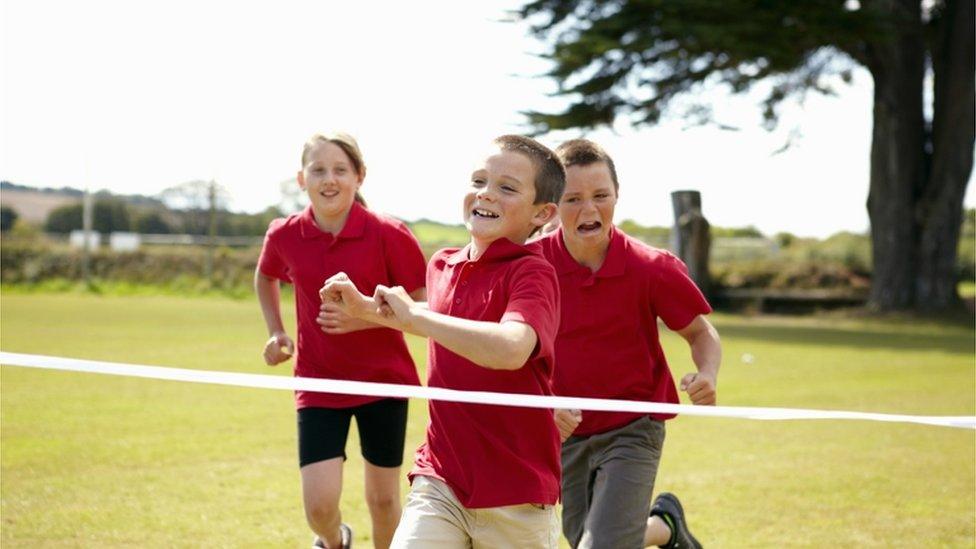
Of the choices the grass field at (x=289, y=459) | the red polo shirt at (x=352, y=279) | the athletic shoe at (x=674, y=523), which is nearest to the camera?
the red polo shirt at (x=352, y=279)

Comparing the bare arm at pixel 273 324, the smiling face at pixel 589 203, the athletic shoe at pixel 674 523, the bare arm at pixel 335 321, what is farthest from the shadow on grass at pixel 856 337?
the bare arm at pixel 335 321

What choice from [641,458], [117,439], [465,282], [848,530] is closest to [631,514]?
[641,458]

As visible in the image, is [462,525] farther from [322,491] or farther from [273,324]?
[273,324]

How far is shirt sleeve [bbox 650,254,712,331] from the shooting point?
4836mm

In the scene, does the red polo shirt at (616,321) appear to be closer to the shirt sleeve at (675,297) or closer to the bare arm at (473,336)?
the shirt sleeve at (675,297)

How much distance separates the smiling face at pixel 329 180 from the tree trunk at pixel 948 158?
1001 inches

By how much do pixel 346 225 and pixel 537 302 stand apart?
6.86 ft

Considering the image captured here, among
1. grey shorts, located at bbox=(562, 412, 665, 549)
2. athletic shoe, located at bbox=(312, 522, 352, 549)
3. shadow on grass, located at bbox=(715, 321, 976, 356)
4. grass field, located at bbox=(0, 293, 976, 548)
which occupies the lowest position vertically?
shadow on grass, located at bbox=(715, 321, 976, 356)

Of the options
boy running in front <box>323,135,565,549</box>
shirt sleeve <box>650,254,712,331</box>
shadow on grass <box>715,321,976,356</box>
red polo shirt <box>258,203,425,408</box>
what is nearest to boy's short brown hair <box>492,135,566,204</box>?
boy running in front <box>323,135,565,549</box>

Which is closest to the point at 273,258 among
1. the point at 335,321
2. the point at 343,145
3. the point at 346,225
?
the point at 346,225

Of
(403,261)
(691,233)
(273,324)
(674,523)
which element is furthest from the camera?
(691,233)

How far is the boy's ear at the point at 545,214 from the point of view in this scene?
3.91 m

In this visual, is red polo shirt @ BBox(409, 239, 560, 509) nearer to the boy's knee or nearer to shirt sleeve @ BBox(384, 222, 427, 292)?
the boy's knee

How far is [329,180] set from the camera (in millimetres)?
5520
